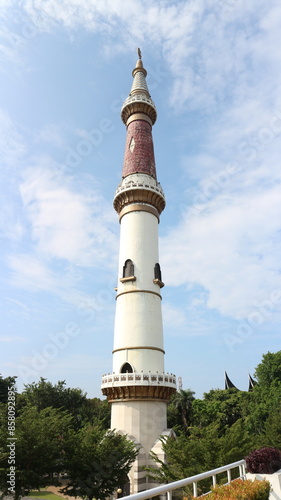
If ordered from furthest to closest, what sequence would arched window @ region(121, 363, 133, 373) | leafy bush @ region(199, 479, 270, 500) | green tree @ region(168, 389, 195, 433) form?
green tree @ region(168, 389, 195, 433) < arched window @ region(121, 363, 133, 373) < leafy bush @ region(199, 479, 270, 500)

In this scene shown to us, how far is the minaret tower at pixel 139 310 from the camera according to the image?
75.7ft

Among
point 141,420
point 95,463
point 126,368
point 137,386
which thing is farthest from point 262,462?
point 126,368

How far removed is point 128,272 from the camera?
2691cm

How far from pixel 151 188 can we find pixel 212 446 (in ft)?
62.9

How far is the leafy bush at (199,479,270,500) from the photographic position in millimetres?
7480

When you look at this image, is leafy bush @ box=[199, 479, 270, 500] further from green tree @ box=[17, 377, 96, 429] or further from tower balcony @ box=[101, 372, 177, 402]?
green tree @ box=[17, 377, 96, 429]

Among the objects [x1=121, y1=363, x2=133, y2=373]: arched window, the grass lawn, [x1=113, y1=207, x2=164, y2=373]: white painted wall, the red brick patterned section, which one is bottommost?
the grass lawn

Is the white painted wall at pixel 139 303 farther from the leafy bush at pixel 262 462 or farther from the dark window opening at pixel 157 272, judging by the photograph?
the leafy bush at pixel 262 462

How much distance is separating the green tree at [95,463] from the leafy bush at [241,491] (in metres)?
11.8

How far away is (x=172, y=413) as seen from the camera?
44938mm

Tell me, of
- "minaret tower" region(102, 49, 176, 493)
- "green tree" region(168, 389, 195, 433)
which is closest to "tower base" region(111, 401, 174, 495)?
"minaret tower" region(102, 49, 176, 493)

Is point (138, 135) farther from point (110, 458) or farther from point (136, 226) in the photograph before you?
point (110, 458)

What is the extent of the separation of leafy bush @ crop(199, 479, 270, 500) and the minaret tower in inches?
591

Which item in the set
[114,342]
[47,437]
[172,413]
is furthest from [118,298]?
[172,413]
